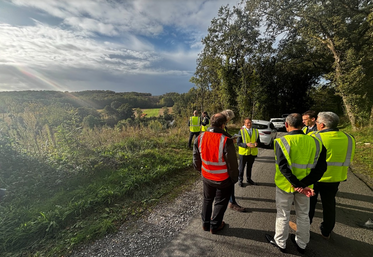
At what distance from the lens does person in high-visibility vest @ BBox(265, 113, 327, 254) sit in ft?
6.82

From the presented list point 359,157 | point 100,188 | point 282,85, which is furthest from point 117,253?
point 282,85

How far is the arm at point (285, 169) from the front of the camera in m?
2.09

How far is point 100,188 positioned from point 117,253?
6.73 feet

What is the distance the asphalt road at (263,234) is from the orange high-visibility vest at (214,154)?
98 cm

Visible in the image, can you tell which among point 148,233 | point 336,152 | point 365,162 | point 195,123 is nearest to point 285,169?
point 336,152

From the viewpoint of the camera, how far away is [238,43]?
52.4 ft

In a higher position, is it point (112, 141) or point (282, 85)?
point (282, 85)

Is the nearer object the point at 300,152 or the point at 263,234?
the point at 300,152

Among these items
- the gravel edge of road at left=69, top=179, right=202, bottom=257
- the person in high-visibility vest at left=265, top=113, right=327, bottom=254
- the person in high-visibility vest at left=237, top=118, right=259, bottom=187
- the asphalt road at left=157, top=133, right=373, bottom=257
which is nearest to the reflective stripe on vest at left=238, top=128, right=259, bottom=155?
the person in high-visibility vest at left=237, top=118, right=259, bottom=187

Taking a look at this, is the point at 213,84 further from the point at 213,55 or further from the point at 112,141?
the point at 112,141

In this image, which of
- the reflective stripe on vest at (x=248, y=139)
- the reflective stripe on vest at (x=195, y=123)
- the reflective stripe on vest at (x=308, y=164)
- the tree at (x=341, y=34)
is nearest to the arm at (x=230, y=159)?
the reflective stripe on vest at (x=308, y=164)

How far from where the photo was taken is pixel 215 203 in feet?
8.84

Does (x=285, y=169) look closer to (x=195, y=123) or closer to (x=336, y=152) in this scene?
(x=336, y=152)

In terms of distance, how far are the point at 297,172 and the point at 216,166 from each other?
1.07 meters
